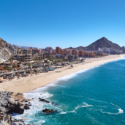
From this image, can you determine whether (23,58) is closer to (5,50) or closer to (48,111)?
(5,50)

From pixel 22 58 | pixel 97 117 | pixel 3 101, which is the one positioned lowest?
pixel 97 117

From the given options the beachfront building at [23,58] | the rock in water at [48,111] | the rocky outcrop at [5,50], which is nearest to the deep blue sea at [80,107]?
the rock in water at [48,111]

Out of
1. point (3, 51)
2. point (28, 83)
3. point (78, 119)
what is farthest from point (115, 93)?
point (3, 51)

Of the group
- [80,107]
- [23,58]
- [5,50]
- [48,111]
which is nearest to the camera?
[48,111]

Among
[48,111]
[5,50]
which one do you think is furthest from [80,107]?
[5,50]

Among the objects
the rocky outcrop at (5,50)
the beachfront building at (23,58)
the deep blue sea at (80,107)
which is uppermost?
the rocky outcrop at (5,50)

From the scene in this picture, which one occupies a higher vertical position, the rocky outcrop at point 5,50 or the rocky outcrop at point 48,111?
the rocky outcrop at point 5,50

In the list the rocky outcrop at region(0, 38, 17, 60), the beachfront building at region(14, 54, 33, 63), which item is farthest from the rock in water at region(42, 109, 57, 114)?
the beachfront building at region(14, 54, 33, 63)

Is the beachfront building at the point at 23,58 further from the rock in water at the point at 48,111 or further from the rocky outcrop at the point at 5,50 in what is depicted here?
the rock in water at the point at 48,111

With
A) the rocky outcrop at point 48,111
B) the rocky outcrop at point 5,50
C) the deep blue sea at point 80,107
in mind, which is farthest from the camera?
the rocky outcrop at point 5,50

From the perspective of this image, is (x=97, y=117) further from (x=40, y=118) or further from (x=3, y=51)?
(x=3, y=51)

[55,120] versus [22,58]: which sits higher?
[22,58]
